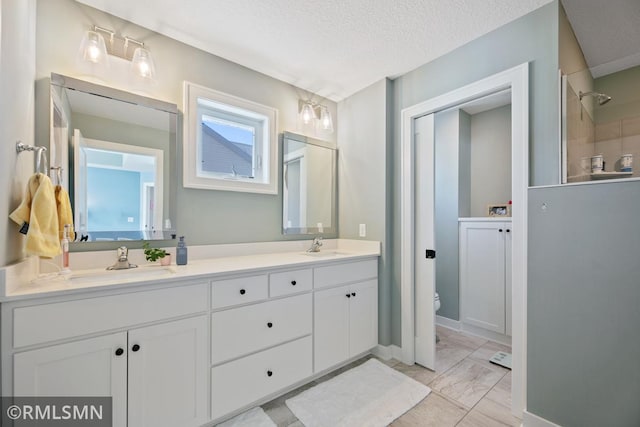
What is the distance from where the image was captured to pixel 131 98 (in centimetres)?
174

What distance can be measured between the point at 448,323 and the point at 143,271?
3080mm

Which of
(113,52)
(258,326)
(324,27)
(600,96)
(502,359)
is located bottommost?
(502,359)

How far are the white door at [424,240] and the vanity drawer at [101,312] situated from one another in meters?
1.69

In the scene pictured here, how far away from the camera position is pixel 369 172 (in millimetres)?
2551

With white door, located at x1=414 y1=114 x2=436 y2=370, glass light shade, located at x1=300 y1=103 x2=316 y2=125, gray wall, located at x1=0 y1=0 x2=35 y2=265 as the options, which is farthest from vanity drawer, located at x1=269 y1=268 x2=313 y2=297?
glass light shade, located at x1=300 y1=103 x2=316 y2=125

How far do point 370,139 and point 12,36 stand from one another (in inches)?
88.9

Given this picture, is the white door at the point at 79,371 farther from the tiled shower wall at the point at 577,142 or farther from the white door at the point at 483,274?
the white door at the point at 483,274

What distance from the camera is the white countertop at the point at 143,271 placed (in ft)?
3.67

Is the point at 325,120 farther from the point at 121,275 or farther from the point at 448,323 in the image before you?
the point at 448,323

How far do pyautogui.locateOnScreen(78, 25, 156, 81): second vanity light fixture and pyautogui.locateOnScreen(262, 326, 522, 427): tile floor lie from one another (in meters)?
2.32

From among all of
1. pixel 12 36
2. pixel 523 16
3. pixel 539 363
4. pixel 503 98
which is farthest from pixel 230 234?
pixel 503 98

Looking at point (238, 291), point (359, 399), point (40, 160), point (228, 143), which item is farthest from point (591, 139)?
point (40, 160)

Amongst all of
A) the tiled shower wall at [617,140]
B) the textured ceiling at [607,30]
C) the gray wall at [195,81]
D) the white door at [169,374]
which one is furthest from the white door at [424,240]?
the white door at [169,374]

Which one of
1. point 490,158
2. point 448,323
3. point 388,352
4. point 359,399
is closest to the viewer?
point 359,399
